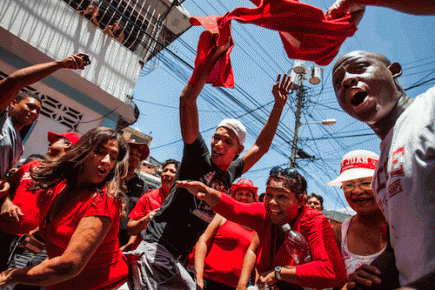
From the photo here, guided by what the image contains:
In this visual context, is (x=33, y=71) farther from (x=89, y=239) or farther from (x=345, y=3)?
(x=345, y=3)

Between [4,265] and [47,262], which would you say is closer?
[47,262]

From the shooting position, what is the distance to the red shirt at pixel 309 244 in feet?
5.87

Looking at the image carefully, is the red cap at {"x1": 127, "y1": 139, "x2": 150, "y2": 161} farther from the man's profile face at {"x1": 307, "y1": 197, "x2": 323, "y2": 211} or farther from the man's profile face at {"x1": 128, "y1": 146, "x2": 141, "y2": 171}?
the man's profile face at {"x1": 307, "y1": 197, "x2": 323, "y2": 211}

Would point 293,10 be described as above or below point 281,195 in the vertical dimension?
above

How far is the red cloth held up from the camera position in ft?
6.85

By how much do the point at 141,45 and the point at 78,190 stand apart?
7382 millimetres

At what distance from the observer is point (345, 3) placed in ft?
6.61

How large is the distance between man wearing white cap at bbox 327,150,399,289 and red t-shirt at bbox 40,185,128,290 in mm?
1593

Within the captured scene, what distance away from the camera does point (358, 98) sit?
5.18 feet

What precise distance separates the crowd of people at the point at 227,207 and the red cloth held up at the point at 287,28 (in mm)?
91

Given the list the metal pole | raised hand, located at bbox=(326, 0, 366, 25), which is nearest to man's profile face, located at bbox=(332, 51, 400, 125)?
raised hand, located at bbox=(326, 0, 366, 25)

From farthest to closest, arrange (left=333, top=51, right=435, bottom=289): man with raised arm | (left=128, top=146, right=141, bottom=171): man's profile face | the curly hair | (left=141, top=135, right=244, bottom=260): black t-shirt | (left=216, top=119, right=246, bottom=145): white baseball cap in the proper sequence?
(left=128, top=146, right=141, bottom=171): man's profile face → (left=216, top=119, right=246, bottom=145): white baseball cap → (left=141, top=135, right=244, bottom=260): black t-shirt → the curly hair → (left=333, top=51, right=435, bottom=289): man with raised arm

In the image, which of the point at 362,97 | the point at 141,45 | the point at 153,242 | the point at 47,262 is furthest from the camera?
the point at 141,45

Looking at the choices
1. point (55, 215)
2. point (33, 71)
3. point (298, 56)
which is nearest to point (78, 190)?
point (55, 215)
